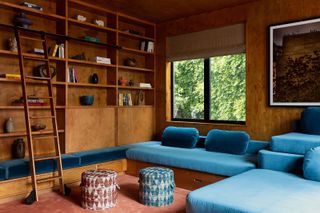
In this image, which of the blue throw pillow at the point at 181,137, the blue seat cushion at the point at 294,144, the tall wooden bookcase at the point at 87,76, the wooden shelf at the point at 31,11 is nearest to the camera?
the blue seat cushion at the point at 294,144

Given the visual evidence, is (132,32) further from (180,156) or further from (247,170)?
(247,170)

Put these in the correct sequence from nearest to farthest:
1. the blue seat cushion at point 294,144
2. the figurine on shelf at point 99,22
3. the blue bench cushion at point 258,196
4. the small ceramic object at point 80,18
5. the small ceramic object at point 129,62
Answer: the blue bench cushion at point 258,196 → the blue seat cushion at point 294,144 → the small ceramic object at point 80,18 → the figurine on shelf at point 99,22 → the small ceramic object at point 129,62

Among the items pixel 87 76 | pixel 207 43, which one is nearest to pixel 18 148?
pixel 87 76

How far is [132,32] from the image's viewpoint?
5.14 m

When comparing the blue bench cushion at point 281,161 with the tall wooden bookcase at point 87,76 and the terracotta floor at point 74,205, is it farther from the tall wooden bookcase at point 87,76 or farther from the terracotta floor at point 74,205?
Answer: the tall wooden bookcase at point 87,76

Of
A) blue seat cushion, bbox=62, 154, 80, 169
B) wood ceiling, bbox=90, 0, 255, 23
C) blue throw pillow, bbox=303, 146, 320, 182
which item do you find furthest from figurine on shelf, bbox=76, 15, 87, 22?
blue throw pillow, bbox=303, 146, 320, 182

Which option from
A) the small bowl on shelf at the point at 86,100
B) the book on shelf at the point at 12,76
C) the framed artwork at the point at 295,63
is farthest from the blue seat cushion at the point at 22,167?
the framed artwork at the point at 295,63

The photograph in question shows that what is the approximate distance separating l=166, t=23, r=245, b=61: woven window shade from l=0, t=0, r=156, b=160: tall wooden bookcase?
20.9 inches

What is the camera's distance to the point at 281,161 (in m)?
3.06

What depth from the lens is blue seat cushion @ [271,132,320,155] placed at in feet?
9.71

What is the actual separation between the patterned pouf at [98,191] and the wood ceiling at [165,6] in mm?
2681

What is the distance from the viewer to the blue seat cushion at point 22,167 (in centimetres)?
322

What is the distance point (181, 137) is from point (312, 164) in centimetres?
218

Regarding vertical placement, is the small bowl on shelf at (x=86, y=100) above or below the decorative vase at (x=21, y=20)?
below
